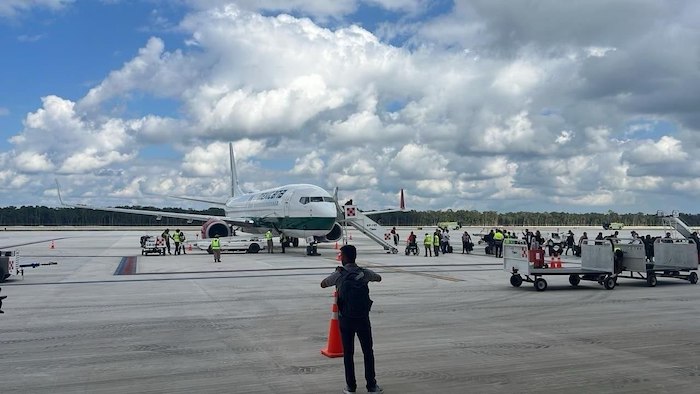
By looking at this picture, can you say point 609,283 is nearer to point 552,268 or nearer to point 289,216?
point 552,268

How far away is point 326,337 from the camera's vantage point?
34.6 ft

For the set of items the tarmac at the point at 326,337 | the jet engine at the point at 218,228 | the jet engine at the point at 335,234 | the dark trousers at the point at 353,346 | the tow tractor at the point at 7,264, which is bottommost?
the tarmac at the point at 326,337

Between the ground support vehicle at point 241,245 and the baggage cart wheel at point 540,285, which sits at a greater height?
the ground support vehicle at point 241,245

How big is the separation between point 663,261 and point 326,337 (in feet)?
49.5

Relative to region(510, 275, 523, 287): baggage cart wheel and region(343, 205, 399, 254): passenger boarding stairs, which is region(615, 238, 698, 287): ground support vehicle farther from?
region(343, 205, 399, 254): passenger boarding stairs

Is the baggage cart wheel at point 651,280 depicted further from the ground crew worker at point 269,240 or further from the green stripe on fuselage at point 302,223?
the ground crew worker at point 269,240

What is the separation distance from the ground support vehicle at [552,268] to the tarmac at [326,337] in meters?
0.37

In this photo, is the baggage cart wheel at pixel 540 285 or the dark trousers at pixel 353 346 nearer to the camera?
the dark trousers at pixel 353 346

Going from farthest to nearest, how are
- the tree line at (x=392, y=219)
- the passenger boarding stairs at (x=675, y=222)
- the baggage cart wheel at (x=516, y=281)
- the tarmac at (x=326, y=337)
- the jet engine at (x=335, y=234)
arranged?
the tree line at (x=392, y=219) → the jet engine at (x=335, y=234) → the passenger boarding stairs at (x=675, y=222) → the baggage cart wheel at (x=516, y=281) → the tarmac at (x=326, y=337)

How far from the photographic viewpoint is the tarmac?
7.67 m

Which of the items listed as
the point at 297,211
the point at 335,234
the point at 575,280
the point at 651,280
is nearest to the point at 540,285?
the point at 575,280

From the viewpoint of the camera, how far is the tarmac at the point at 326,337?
7.67 metres

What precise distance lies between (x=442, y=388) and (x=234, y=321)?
236 inches

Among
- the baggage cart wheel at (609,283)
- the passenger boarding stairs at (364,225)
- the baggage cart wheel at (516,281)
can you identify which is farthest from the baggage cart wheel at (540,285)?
the passenger boarding stairs at (364,225)
